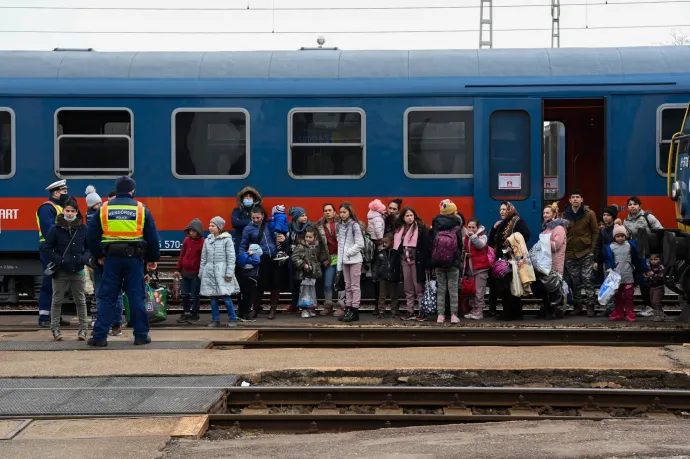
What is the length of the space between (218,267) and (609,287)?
479 centimetres

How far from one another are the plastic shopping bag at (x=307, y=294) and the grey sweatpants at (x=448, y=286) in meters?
1.72

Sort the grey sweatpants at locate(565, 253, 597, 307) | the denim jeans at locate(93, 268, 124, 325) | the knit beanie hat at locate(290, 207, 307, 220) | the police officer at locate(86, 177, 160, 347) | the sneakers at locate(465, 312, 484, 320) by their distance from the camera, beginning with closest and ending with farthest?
1. the police officer at locate(86, 177, 160, 347)
2. the denim jeans at locate(93, 268, 124, 325)
3. the sneakers at locate(465, 312, 484, 320)
4. the grey sweatpants at locate(565, 253, 597, 307)
5. the knit beanie hat at locate(290, 207, 307, 220)

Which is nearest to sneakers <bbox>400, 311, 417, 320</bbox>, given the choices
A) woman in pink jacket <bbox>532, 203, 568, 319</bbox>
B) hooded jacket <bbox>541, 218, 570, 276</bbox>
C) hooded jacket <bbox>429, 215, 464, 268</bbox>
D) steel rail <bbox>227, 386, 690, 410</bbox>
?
hooded jacket <bbox>429, 215, 464, 268</bbox>

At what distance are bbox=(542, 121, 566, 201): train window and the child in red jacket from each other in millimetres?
5326

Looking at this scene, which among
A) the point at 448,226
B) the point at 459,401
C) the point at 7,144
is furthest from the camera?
the point at 7,144

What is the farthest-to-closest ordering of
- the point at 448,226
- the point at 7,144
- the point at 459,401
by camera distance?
1. the point at 7,144
2. the point at 448,226
3. the point at 459,401

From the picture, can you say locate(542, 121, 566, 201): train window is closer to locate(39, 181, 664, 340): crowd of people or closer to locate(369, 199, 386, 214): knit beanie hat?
locate(39, 181, 664, 340): crowd of people

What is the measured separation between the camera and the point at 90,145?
1348 cm

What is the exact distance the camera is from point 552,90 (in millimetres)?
13242

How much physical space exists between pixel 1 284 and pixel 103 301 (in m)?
4.31

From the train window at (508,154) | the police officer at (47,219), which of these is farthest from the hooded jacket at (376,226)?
the police officer at (47,219)

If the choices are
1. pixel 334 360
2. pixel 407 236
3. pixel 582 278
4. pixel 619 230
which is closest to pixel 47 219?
pixel 334 360

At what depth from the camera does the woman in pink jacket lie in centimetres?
1227

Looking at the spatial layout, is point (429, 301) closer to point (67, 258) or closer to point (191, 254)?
point (191, 254)
